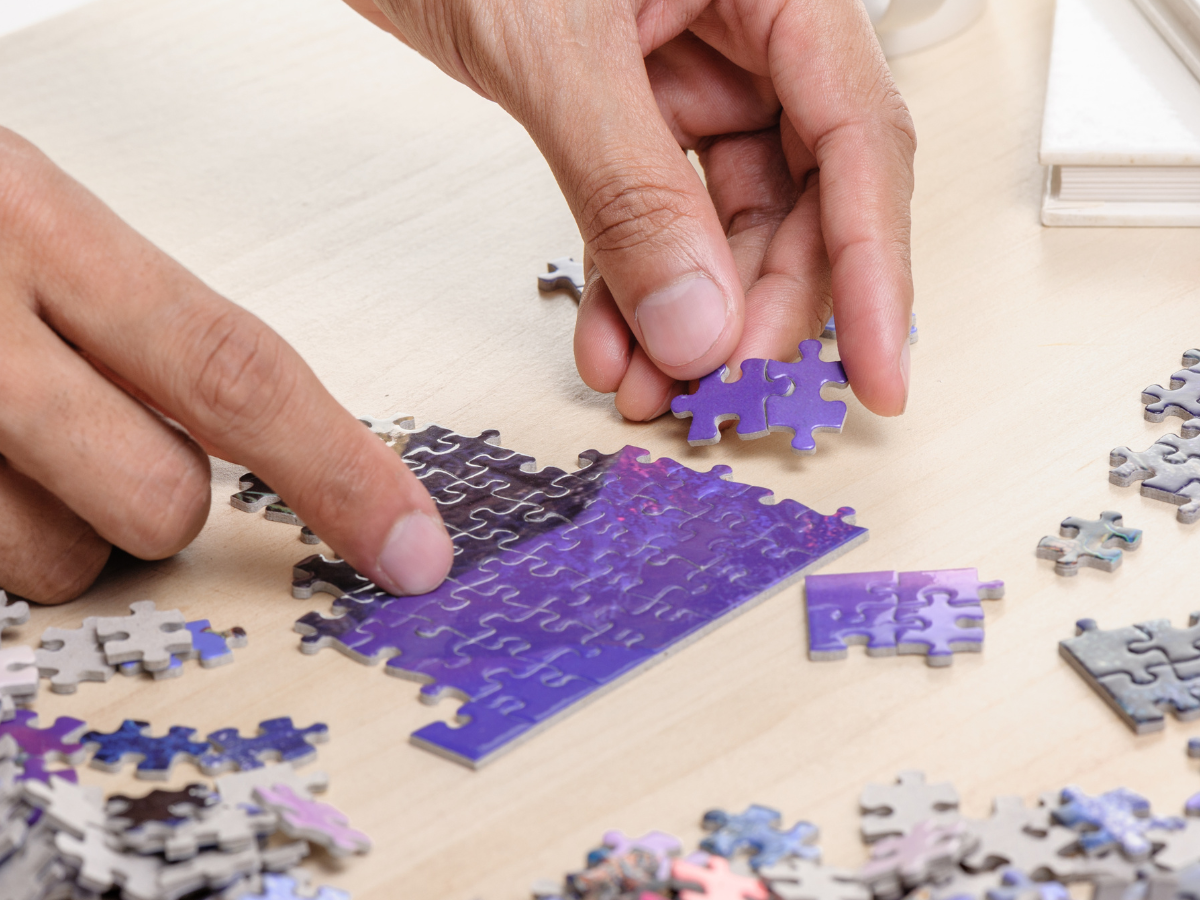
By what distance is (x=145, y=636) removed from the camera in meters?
1.34

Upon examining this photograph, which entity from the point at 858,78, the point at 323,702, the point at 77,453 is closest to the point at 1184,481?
the point at 858,78

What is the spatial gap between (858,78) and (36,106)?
5.68ft

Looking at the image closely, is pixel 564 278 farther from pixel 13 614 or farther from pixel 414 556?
pixel 13 614

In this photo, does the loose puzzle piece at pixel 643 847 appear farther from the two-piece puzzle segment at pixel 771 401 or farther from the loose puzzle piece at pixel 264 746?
the two-piece puzzle segment at pixel 771 401

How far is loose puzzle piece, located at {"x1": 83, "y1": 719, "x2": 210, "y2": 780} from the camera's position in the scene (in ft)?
3.87

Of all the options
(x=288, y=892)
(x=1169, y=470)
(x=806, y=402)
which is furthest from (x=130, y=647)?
(x=1169, y=470)

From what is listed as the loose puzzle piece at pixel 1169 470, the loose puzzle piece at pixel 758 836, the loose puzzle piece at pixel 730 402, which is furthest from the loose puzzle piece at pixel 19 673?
the loose puzzle piece at pixel 1169 470

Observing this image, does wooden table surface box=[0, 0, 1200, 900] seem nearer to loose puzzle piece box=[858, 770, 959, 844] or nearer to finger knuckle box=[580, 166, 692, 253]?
loose puzzle piece box=[858, 770, 959, 844]

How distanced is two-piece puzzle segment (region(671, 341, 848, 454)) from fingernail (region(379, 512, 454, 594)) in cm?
41

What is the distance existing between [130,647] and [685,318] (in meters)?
0.78

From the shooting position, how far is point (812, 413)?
5.31 feet

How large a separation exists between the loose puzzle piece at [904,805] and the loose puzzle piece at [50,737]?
0.73 m

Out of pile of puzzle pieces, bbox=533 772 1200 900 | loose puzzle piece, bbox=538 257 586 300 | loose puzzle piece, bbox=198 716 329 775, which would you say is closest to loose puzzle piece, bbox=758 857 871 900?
pile of puzzle pieces, bbox=533 772 1200 900

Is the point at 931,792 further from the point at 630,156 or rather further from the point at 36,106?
the point at 36,106
